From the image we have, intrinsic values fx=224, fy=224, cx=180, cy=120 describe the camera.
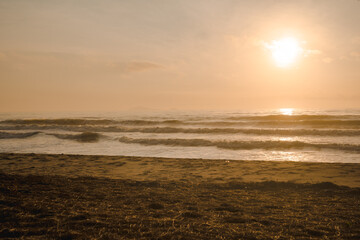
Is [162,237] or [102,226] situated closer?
[162,237]

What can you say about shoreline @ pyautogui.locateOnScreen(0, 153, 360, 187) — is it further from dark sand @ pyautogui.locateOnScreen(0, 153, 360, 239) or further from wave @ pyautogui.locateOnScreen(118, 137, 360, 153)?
wave @ pyautogui.locateOnScreen(118, 137, 360, 153)

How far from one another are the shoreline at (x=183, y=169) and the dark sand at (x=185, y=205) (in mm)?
39

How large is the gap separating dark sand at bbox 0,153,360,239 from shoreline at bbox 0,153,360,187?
4 cm

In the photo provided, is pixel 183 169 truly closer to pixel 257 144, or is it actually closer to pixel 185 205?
pixel 185 205

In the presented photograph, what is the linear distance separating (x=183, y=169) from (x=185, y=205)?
4237 mm

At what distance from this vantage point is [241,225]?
12.8 feet

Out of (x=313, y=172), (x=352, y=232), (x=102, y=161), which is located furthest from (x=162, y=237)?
(x=102, y=161)

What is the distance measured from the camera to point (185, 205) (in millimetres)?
4898

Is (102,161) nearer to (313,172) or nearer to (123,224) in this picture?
A: (123,224)

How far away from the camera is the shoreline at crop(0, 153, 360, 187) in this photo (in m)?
7.64

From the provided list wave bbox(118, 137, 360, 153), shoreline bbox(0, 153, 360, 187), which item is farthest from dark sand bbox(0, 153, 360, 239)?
wave bbox(118, 137, 360, 153)

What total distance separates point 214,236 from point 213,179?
164 inches

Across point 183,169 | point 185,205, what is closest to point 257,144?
point 183,169

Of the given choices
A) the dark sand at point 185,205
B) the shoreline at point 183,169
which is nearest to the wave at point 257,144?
the shoreline at point 183,169
